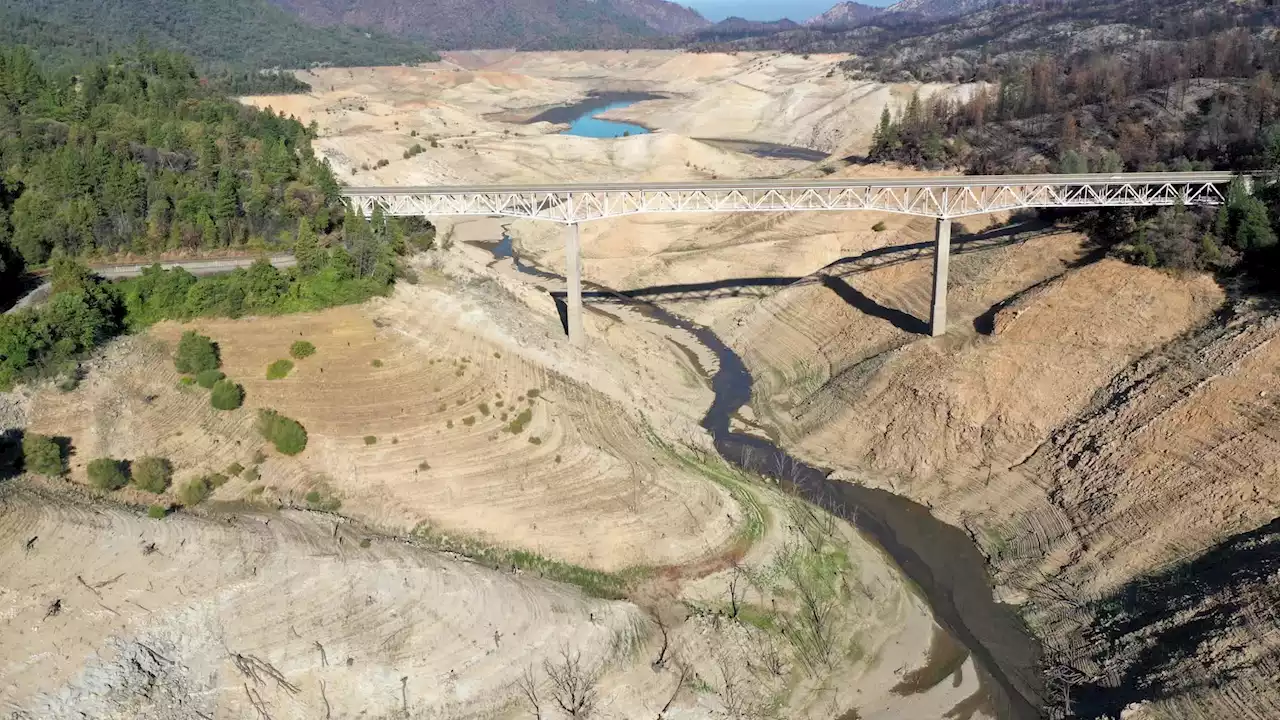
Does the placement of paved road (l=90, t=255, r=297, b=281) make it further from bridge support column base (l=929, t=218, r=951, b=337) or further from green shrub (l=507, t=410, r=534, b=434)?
bridge support column base (l=929, t=218, r=951, b=337)

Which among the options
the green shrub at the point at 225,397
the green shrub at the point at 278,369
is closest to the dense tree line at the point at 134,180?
the green shrub at the point at 278,369

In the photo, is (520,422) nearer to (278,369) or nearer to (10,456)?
(278,369)

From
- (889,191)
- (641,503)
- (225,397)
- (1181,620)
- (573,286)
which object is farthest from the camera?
(889,191)

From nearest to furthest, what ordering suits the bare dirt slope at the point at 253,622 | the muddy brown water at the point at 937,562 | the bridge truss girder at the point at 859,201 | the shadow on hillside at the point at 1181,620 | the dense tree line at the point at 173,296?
1. the bare dirt slope at the point at 253,622
2. the shadow on hillside at the point at 1181,620
3. the muddy brown water at the point at 937,562
4. the dense tree line at the point at 173,296
5. the bridge truss girder at the point at 859,201

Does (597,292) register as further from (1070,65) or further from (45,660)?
(1070,65)

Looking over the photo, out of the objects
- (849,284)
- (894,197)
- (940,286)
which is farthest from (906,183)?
(849,284)

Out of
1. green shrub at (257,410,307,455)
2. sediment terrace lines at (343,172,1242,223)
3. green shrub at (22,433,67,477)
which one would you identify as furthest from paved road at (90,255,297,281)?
green shrub at (22,433,67,477)

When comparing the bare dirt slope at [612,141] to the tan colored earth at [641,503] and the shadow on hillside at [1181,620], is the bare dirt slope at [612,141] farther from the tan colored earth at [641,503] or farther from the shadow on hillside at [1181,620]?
the shadow on hillside at [1181,620]
